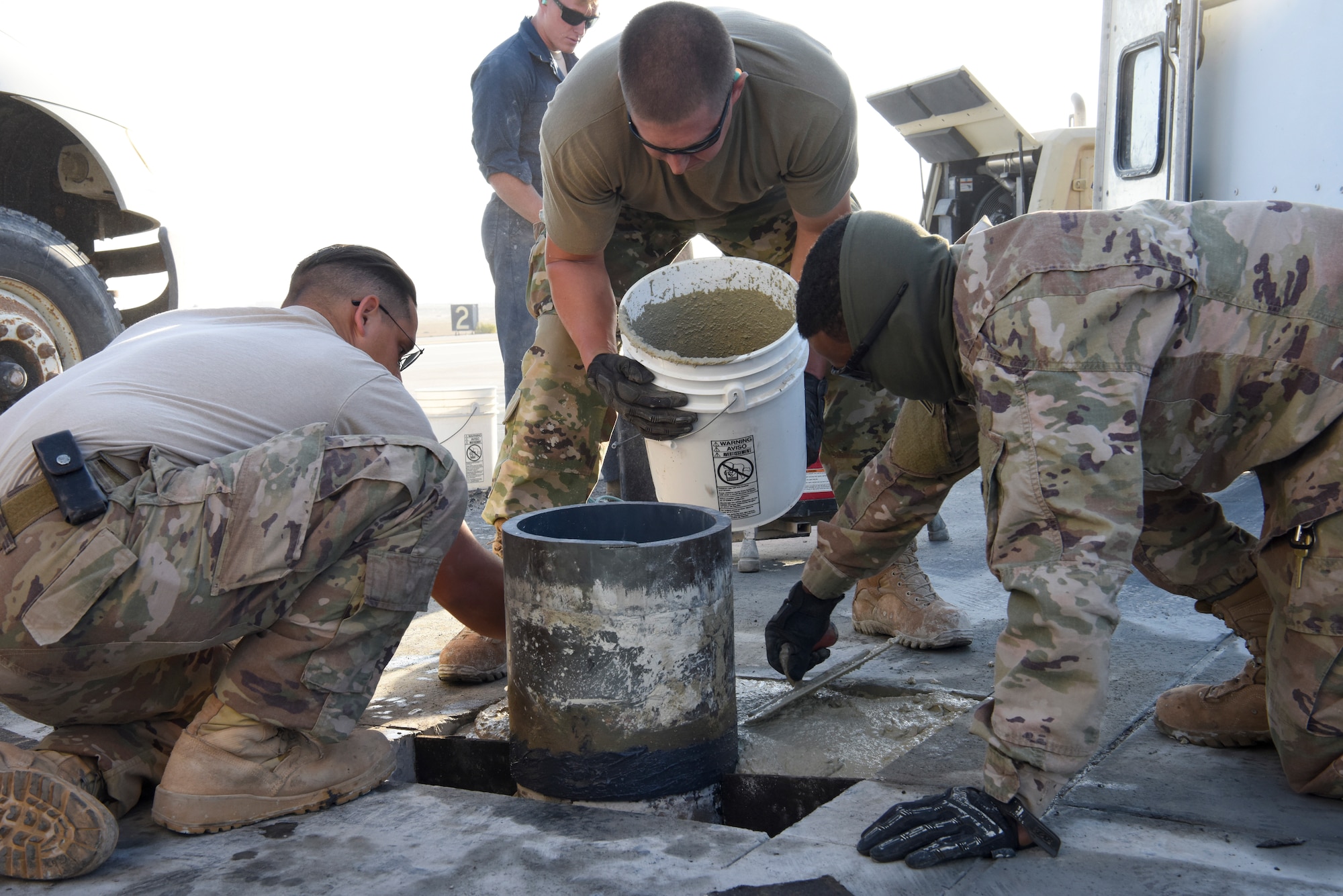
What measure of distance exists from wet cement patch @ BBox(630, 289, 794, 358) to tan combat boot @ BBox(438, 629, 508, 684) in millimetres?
929

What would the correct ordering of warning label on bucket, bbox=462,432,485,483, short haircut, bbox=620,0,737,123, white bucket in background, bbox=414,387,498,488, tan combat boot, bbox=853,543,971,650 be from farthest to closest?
warning label on bucket, bbox=462,432,485,483 < white bucket in background, bbox=414,387,498,488 < tan combat boot, bbox=853,543,971,650 < short haircut, bbox=620,0,737,123

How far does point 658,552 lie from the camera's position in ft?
6.52

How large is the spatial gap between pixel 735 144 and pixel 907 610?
1351mm

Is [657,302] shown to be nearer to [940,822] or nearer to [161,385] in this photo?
[161,385]

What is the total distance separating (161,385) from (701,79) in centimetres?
136

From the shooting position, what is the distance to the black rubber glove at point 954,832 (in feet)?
5.24

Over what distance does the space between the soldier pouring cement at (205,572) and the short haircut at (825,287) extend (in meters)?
0.75

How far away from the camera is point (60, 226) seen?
14.0ft

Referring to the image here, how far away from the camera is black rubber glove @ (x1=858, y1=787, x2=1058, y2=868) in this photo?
5.24ft

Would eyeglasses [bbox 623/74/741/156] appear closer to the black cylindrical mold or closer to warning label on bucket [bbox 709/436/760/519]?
warning label on bucket [bbox 709/436/760/519]

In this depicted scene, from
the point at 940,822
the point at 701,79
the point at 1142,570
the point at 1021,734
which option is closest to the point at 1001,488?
the point at 1021,734

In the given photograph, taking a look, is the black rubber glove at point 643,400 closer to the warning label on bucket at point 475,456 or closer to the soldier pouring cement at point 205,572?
the soldier pouring cement at point 205,572

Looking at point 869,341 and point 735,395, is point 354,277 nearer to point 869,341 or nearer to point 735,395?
point 735,395

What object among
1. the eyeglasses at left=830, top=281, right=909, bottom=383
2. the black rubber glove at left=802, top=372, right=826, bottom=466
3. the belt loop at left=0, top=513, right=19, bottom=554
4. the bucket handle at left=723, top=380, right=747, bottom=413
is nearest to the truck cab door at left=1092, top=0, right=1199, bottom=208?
the black rubber glove at left=802, top=372, right=826, bottom=466
